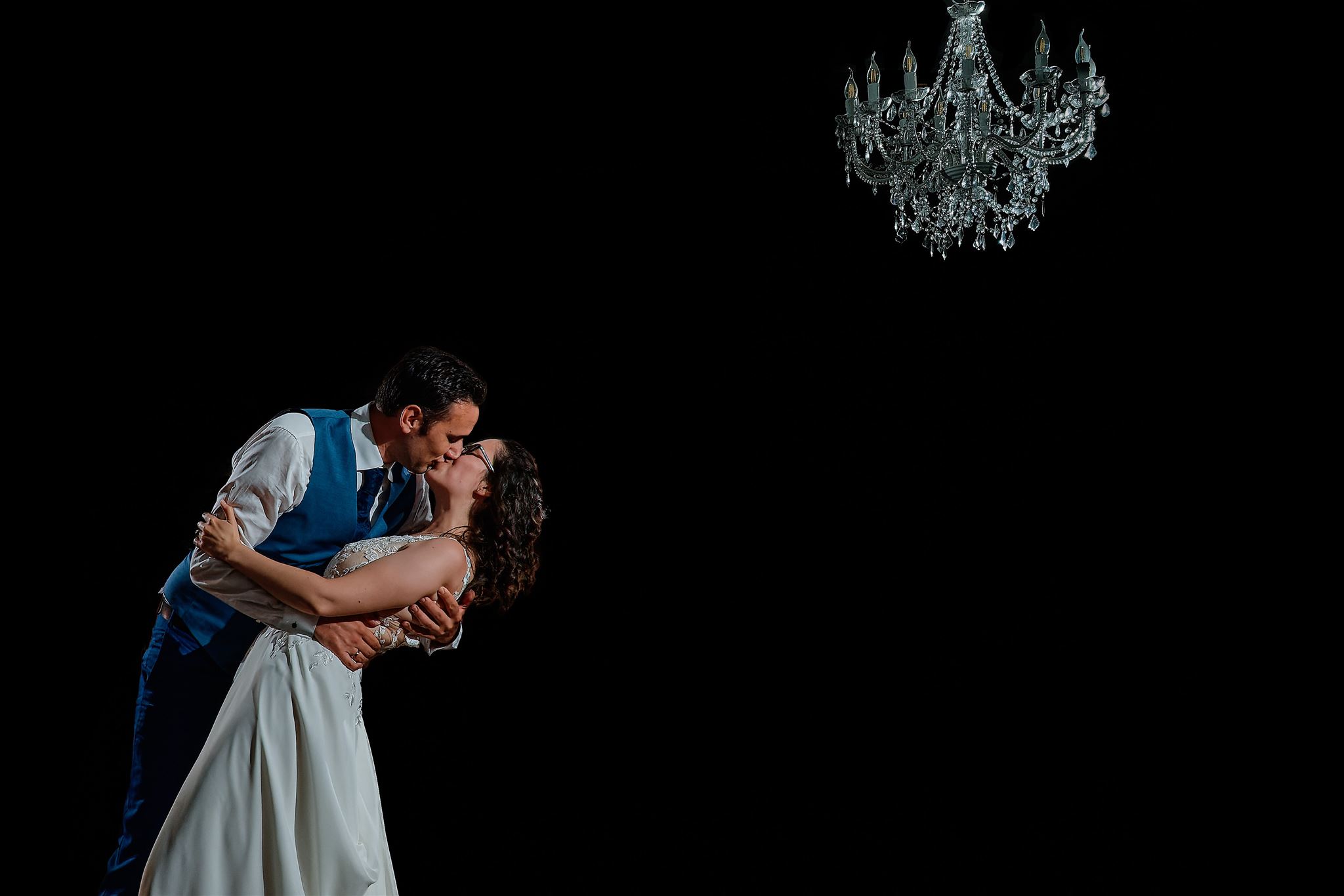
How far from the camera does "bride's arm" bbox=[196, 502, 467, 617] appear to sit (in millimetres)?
2551

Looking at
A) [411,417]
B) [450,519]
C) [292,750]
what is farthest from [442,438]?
[292,750]

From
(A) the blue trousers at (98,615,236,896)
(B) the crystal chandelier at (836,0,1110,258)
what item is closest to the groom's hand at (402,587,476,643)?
(A) the blue trousers at (98,615,236,896)

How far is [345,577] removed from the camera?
2.62 m

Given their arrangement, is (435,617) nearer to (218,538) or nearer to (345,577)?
(345,577)

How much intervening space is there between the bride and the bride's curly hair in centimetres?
5

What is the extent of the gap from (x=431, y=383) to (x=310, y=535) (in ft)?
1.48

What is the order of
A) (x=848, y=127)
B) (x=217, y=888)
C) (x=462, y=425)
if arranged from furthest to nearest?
(x=848, y=127) → (x=462, y=425) → (x=217, y=888)

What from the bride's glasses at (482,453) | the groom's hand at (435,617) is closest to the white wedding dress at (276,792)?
the groom's hand at (435,617)

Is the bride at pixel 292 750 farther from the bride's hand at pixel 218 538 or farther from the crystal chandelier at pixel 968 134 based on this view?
the crystal chandelier at pixel 968 134

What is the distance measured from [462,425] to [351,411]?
0.30 meters

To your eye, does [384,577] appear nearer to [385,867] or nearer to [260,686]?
[260,686]

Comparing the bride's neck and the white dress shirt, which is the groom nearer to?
the white dress shirt

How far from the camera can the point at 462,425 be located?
9.25ft

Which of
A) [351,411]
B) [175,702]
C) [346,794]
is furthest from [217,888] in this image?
[351,411]
